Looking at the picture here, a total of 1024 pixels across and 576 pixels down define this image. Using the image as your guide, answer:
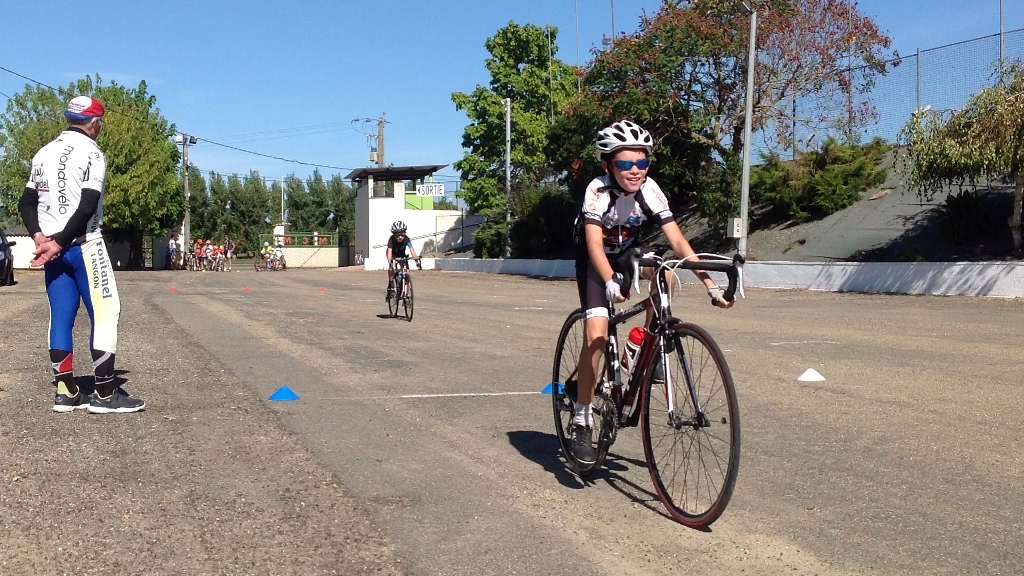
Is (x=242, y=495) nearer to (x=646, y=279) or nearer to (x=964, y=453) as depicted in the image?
(x=646, y=279)

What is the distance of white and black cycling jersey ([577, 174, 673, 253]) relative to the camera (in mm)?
4918

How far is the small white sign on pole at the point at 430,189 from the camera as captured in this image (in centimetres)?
7038

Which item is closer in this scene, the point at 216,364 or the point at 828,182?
the point at 216,364

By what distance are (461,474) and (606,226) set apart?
1503 millimetres

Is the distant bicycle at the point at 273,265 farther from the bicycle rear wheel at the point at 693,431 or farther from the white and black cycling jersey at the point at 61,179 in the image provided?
the bicycle rear wheel at the point at 693,431

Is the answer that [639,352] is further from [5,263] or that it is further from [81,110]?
[5,263]

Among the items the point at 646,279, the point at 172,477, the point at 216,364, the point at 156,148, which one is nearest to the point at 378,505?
the point at 172,477

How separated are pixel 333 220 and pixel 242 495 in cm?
10627

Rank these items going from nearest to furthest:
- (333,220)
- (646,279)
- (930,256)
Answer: (646,279) < (930,256) < (333,220)

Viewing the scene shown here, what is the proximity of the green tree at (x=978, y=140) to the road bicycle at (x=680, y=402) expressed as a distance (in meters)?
20.3

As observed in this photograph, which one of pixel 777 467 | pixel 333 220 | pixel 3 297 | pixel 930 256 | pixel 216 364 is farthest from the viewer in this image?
pixel 333 220

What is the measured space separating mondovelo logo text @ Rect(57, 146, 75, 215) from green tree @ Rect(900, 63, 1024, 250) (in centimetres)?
2066

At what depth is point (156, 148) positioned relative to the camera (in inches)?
2409

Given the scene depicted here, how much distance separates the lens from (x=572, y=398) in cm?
543
